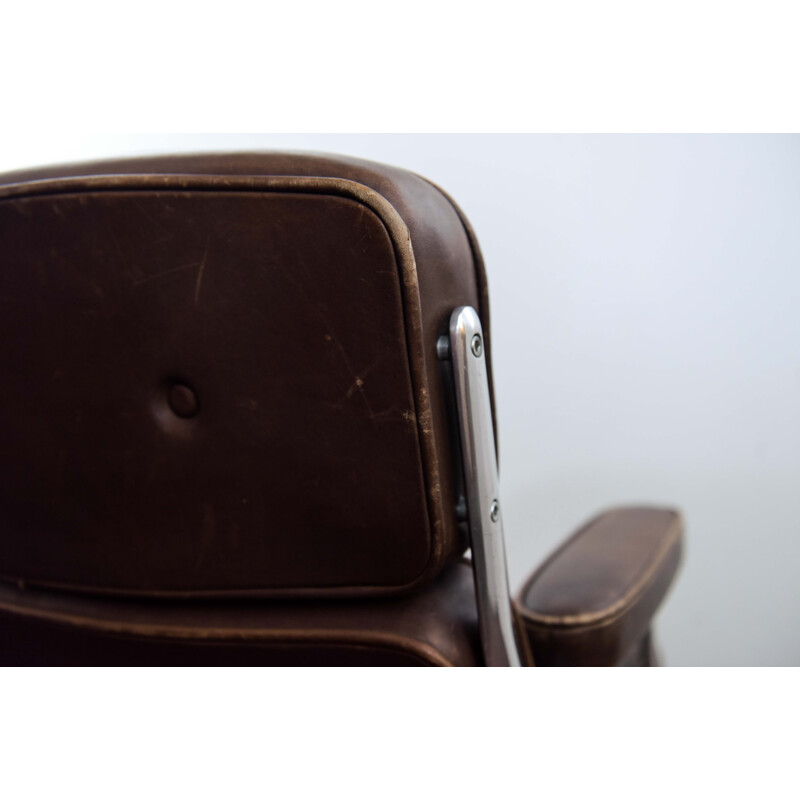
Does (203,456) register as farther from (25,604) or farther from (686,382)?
(686,382)

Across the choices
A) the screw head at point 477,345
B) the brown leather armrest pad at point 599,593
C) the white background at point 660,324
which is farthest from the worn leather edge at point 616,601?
the white background at point 660,324

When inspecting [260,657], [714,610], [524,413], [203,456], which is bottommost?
[714,610]

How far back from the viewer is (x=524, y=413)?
1.34 m

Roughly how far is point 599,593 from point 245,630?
0.29 m

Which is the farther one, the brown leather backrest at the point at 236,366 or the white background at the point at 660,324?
the white background at the point at 660,324

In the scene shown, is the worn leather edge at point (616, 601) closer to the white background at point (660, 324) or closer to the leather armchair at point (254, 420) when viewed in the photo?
the leather armchair at point (254, 420)

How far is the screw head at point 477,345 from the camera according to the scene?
45 centimetres

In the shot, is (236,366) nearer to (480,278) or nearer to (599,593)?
(480,278)

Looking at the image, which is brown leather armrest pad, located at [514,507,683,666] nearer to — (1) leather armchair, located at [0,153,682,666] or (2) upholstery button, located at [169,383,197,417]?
(1) leather armchair, located at [0,153,682,666]

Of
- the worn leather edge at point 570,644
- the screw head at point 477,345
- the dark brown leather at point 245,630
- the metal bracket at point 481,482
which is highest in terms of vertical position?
the screw head at point 477,345

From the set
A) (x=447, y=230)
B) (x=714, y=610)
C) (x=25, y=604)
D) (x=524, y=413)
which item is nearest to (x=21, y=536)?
(x=25, y=604)

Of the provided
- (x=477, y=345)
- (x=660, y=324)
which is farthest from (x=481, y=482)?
(x=660, y=324)

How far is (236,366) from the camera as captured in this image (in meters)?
0.46

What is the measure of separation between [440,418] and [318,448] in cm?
8
